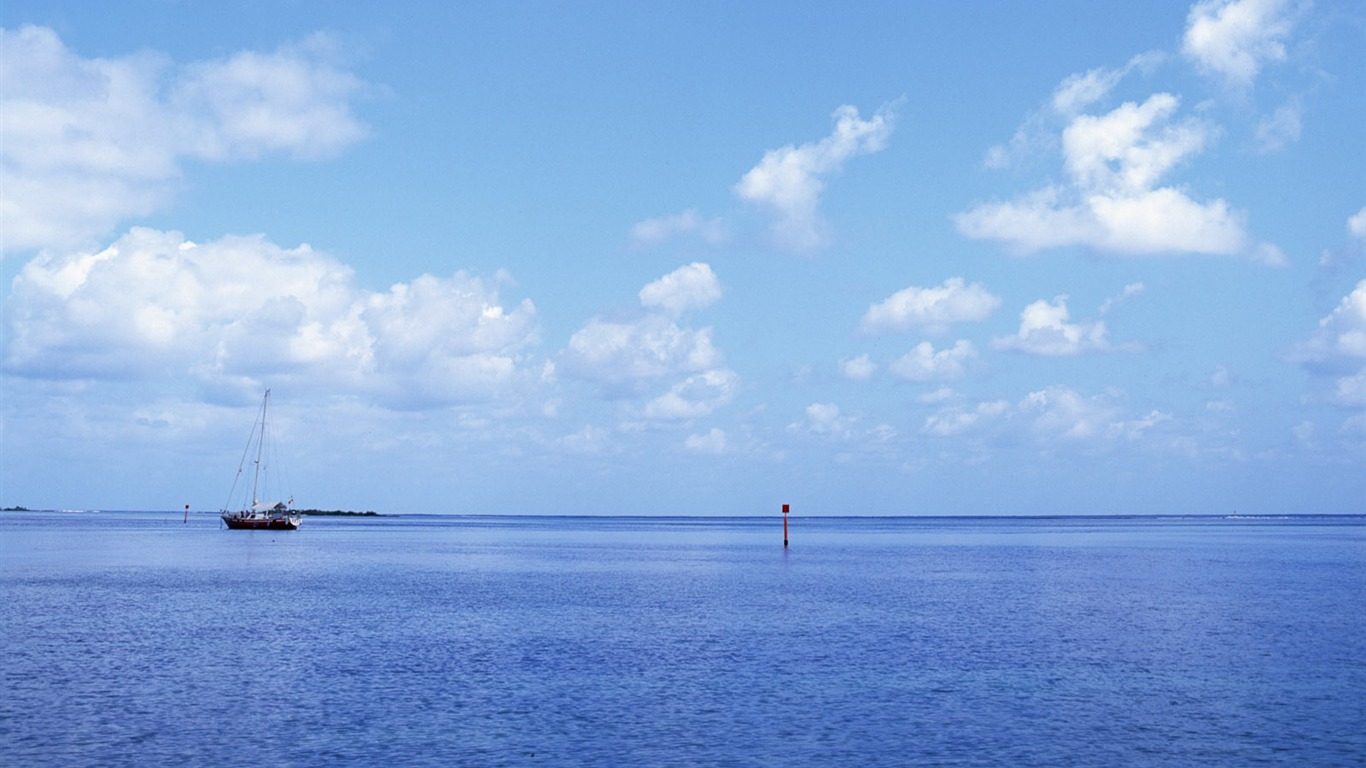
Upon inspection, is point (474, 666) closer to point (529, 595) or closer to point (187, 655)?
point (187, 655)

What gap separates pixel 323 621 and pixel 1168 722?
38682 mm

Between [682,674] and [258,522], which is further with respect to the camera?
[258,522]

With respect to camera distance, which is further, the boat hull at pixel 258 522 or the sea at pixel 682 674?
the boat hull at pixel 258 522

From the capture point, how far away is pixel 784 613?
57812 mm

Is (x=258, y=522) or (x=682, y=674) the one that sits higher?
(x=258, y=522)

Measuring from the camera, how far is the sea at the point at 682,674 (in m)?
27.1

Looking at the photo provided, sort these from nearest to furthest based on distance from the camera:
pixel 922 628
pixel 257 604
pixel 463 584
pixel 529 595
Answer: pixel 922 628, pixel 257 604, pixel 529 595, pixel 463 584

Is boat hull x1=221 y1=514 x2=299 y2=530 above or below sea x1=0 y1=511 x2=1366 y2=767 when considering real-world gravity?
above

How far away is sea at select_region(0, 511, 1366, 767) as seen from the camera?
2712 cm

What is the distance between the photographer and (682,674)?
37812 mm

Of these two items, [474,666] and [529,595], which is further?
[529,595]

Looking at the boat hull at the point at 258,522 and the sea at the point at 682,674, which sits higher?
the boat hull at the point at 258,522

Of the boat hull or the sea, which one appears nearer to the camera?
the sea

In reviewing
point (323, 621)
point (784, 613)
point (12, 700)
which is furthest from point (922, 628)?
point (12, 700)
